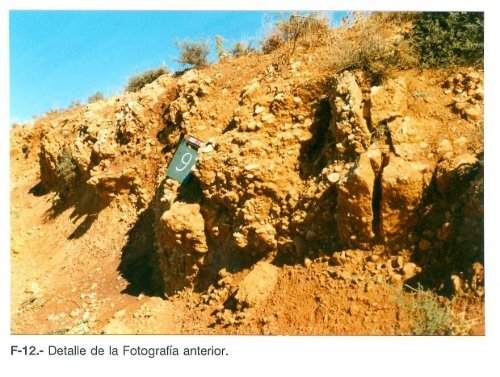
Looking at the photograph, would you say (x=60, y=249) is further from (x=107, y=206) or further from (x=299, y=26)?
(x=299, y=26)

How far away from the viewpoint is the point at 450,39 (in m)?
5.09

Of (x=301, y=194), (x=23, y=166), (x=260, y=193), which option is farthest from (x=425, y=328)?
(x=23, y=166)

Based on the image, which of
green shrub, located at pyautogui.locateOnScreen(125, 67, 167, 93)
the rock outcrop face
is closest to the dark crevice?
the rock outcrop face

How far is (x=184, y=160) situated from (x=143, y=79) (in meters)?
5.53

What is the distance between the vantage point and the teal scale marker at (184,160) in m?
6.45

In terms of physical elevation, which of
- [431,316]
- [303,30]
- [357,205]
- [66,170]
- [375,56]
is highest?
[303,30]

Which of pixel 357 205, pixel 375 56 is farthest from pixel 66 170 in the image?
pixel 357 205

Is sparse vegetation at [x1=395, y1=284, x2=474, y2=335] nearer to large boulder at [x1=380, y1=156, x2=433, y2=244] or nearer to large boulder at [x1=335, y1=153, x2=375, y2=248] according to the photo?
large boulder at [x1=380, y1=156, x2=433, y2=244]

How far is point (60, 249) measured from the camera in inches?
366

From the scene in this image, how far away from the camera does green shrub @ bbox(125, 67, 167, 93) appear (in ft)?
36.2

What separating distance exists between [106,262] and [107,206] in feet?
5.03

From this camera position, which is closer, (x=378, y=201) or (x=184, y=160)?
(x=378, y=201)

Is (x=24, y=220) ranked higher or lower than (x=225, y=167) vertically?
lower

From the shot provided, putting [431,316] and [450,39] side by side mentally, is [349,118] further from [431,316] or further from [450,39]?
[431,316]
